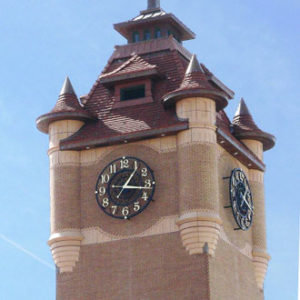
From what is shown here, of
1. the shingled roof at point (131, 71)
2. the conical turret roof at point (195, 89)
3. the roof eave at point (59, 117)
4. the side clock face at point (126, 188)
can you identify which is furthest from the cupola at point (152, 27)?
the side clock face at point (126, 188)

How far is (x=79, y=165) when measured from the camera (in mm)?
82750

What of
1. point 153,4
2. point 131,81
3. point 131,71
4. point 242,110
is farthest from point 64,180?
point 153,4

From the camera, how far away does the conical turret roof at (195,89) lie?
3164 inches

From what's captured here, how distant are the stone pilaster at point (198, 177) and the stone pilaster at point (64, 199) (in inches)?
207

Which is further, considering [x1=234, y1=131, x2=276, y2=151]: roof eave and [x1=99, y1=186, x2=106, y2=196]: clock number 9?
[x1=234, y1=131, x2=276, y2=151]: roof eave

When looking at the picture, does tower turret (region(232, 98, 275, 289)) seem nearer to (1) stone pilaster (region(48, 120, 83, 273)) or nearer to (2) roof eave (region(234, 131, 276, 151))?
(2) roof eave (region(234, 131, 276, 151))

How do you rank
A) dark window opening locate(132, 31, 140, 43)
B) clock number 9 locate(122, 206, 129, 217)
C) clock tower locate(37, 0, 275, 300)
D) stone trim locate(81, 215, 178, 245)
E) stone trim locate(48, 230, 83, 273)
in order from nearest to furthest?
clock tower locate(37, 0, 275, 300), stone trim locate(81, 215, 178, 245), clock number 9 locate(122, 206, 129, 217), stone trim locate(48, 230, 83, 273), dark window opening locate(132, 31, 140, 43)

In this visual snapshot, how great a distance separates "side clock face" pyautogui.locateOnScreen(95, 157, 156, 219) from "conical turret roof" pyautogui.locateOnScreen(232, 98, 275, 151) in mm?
6912

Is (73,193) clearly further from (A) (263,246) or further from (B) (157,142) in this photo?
(A) (263,246)

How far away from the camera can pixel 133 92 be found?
8412 cm

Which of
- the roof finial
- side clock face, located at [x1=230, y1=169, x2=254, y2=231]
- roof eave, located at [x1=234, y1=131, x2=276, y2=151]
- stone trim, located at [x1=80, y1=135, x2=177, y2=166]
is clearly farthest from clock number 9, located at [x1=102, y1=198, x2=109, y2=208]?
the roof finial

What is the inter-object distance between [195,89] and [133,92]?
15.7ft

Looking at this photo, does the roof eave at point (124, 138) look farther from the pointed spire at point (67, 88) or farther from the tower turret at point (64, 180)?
the pointed spire at point (67, 88)

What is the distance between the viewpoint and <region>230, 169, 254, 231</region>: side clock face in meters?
82.4
